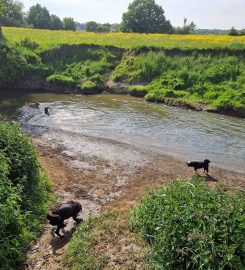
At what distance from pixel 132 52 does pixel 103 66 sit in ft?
15.1

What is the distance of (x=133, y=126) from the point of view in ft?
85.7

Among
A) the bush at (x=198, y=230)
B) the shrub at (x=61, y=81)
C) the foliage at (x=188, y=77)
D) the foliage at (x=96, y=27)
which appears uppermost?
the bush at (x=198, y=230)

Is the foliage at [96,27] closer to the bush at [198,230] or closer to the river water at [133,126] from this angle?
the river water at [133,126]

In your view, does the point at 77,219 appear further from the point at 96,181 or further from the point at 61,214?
the point at 96,181

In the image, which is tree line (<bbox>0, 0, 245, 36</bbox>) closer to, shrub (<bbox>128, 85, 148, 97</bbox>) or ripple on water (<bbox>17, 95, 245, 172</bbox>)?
shrub (<bbox>128, 85, 148, 97</bbox>)

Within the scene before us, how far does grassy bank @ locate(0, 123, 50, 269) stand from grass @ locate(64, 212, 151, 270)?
1.49m

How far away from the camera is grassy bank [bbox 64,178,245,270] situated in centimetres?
721

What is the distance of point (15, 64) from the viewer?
119ft

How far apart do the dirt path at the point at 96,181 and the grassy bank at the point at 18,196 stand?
49 cm

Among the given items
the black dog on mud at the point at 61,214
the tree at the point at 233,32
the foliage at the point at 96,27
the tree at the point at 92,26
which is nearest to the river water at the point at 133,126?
the black dog on mud at the point at 61,214

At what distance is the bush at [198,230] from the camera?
710cm

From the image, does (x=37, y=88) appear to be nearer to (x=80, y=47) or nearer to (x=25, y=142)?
(x=80, y=47)

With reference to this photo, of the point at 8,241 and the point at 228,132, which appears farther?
the point at 228,132

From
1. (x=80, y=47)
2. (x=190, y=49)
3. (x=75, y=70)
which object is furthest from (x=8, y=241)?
(x=80, y=47)
